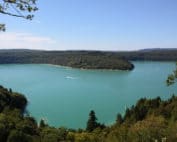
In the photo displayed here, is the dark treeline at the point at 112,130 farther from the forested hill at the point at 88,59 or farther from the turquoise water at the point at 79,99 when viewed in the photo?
the forested hill at the point at 88,59

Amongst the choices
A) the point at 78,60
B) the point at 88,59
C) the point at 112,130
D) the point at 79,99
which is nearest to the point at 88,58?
the point at 88,59

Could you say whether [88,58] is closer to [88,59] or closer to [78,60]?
[88,59]

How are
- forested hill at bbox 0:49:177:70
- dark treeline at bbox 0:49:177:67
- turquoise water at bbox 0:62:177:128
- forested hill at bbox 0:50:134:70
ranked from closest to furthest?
turquoise water at bbox 0:62:177:128
forested hill at bbox 0:50:134:70
forested hill at bbox 0:49:177:70
dark treeline at bbox 0:49:177:67

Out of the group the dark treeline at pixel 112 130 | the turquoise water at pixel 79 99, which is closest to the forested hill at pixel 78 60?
the turquoise water at pixel 79 99

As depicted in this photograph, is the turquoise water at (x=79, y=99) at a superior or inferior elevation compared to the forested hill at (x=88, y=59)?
inferior

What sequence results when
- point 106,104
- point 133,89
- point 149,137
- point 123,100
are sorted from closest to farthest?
point 149,137 < point 106,104 < point 123,100 < point 133,89

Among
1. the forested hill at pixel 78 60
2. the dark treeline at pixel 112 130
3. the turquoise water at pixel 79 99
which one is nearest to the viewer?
the dark treeline at pixel 112 130

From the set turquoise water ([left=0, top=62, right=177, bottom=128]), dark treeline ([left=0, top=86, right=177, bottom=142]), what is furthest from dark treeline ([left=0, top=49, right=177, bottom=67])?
dark treeline ([left=0, top=86, right=177, bottom=142])

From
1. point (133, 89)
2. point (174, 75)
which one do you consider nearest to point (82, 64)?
point (133, 89)

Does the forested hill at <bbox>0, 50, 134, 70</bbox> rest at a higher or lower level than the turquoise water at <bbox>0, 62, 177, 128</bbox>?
higher

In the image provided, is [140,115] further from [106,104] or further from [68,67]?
[68,67]

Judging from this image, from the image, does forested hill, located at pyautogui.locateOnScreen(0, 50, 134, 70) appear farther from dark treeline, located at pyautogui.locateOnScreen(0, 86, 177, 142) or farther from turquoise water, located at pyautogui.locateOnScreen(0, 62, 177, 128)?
dark treeline, located at pyautogui.locateOnScreen(0, 86, 177, 142)
